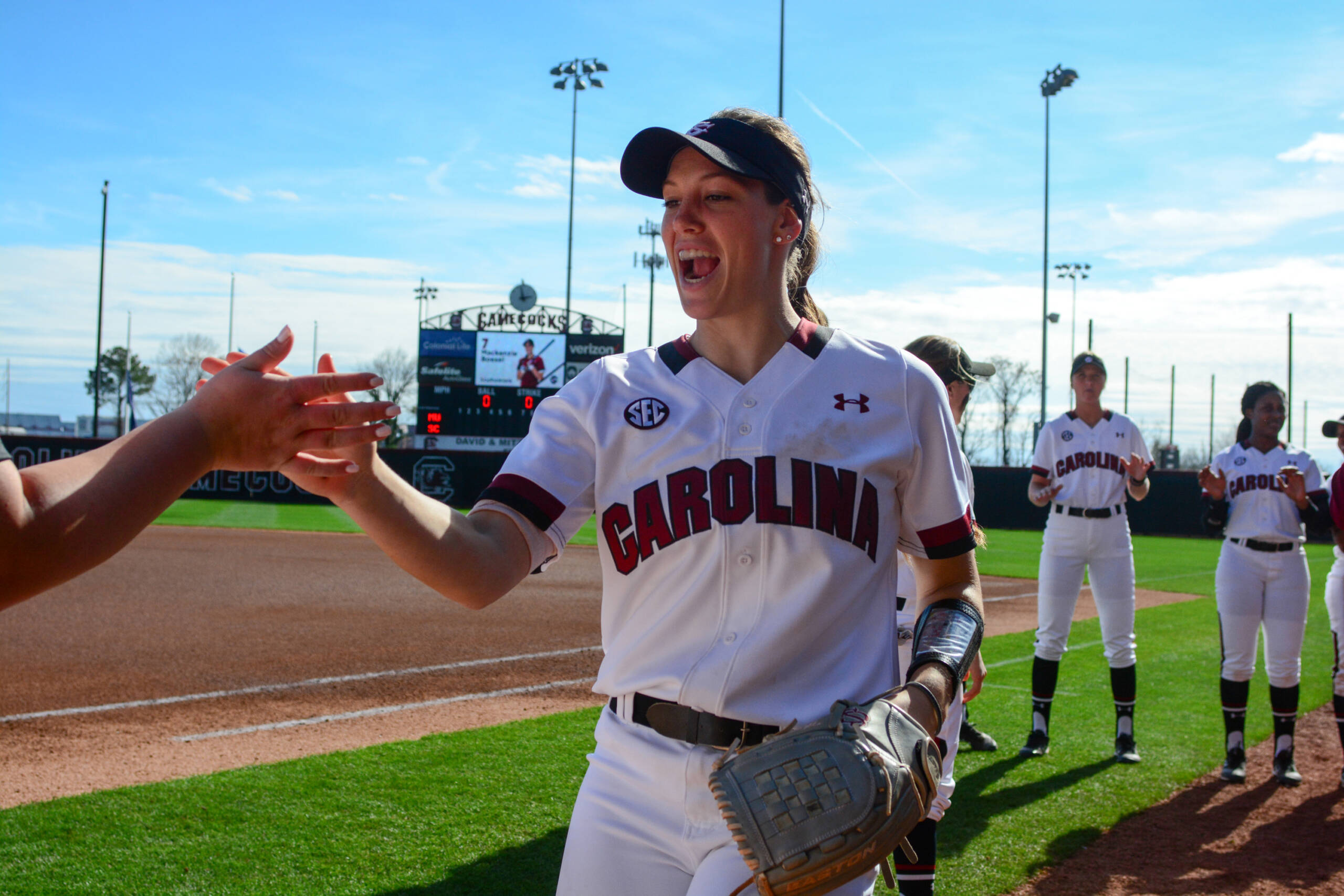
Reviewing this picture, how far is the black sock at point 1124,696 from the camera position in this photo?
593 cm

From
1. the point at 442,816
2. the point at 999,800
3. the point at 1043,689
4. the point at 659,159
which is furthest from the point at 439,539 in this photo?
the point at 1043,689

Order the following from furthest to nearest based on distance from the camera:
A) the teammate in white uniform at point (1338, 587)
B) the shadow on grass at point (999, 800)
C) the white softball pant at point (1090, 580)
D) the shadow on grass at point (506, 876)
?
the white softball pant at point (1090, 580) → the teammate in white uniform at point (1338, 587) → the shadow on grass at point (999, 800) → the shadow on grass at point (506, 876)

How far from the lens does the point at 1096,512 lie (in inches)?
240

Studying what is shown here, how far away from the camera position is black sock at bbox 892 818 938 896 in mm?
3322

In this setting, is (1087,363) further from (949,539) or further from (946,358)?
(949,539)

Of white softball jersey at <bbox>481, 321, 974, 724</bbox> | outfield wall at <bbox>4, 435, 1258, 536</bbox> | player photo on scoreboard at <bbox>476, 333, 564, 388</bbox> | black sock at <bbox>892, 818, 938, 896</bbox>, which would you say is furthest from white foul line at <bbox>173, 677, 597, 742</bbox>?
player photo on scoreboard at <bbox>476, 333, 564, 388</bbox>

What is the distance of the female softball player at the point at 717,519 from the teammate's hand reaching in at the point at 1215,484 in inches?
185

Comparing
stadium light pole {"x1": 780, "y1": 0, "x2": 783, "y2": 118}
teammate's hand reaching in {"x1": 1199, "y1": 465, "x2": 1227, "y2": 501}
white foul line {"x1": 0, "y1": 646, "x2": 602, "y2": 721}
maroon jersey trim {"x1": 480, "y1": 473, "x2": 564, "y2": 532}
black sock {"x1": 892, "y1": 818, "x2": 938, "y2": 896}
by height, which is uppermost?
stadium light pole {"x1": 780, "y1": 0, "x2": 783, "y2": 118}

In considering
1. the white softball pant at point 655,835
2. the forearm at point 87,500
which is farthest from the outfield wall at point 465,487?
the forearm at point 87,500

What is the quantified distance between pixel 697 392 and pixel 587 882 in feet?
2.88

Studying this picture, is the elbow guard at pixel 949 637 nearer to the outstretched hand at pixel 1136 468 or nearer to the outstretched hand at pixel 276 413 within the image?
the outstretched hand at pixel 276 413

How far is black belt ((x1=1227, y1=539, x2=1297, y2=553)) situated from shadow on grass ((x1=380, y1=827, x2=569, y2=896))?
4.15m

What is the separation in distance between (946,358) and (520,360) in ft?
95.1

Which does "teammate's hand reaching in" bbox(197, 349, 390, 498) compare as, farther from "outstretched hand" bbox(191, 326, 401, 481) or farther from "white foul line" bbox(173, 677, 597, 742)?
"white foul line" bbox(173, 677, 597, 742)
